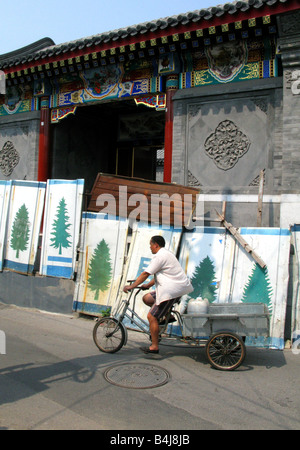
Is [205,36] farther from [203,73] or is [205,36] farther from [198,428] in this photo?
[198,428]

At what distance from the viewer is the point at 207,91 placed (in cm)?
1045

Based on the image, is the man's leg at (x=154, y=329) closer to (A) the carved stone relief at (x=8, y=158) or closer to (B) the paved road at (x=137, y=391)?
(B) the paved road at (x=137, y=391)

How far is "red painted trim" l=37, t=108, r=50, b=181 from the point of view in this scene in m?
13.3

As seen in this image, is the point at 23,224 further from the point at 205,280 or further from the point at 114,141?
the point at 114,141

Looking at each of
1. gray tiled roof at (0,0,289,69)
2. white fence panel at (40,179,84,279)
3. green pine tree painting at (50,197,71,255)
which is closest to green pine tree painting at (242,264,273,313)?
white fence panel at (40,179,84,279)

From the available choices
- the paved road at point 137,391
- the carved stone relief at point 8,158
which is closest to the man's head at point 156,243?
the paved road at point 137,391

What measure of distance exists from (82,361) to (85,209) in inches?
145

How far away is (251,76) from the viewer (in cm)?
1001

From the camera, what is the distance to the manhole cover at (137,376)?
206 inches

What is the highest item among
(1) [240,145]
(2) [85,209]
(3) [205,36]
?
(3) [205,36]

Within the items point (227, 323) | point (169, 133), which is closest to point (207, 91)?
point (169, 133)

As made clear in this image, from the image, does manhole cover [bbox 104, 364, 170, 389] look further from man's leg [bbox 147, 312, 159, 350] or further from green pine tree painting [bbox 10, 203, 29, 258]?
green pine tree painting [bbox 10, 203, 29, 258]

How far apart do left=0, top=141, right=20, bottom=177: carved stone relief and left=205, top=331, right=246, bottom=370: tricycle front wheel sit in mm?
10167
